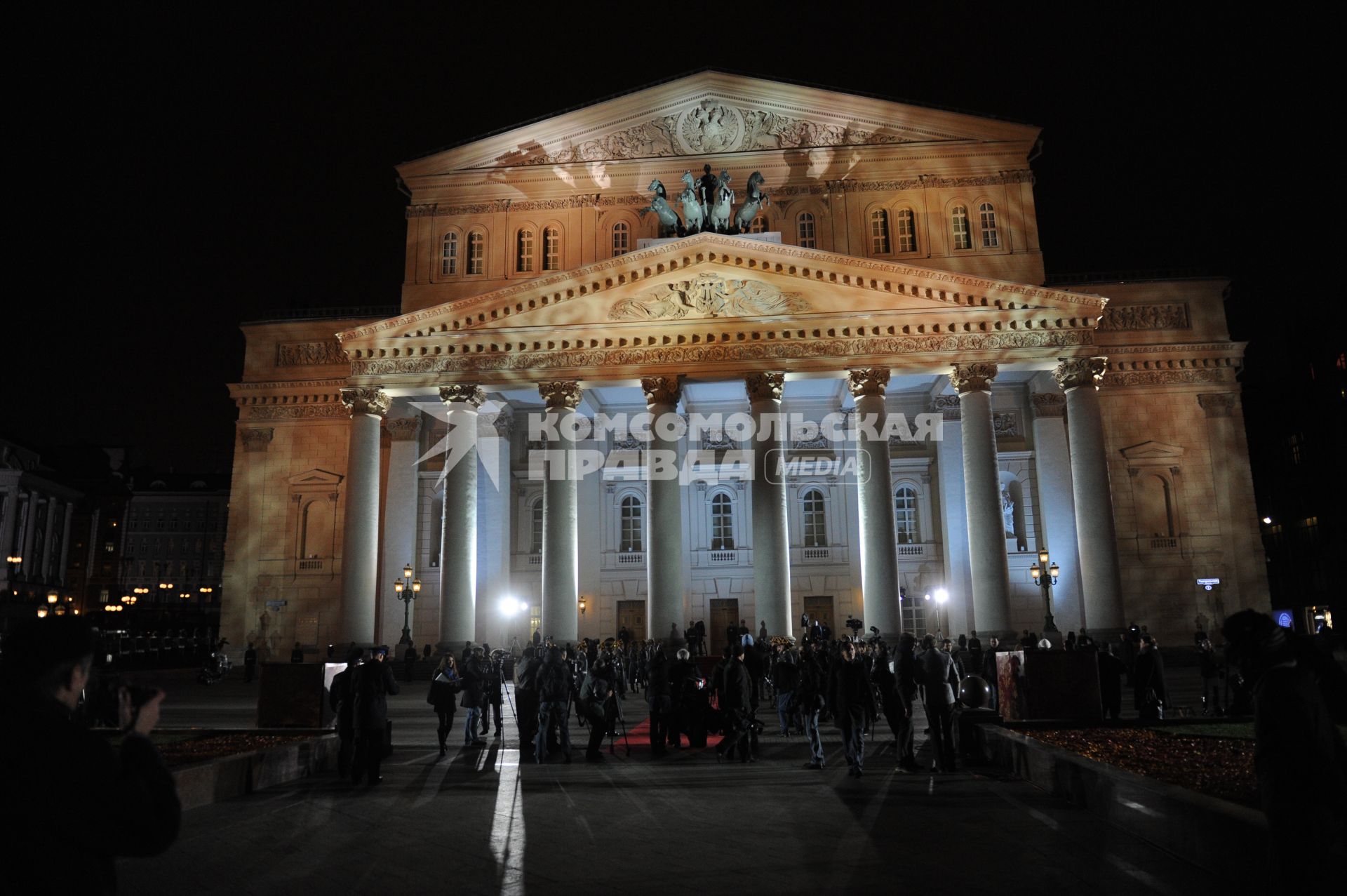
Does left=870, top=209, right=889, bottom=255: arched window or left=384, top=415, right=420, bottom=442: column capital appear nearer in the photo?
left=870, top=209, right=889, bottom=255: arched window

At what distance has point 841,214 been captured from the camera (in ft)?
127

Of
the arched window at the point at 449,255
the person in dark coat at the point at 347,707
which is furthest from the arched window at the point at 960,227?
the person in dark coat at the point at 347,707

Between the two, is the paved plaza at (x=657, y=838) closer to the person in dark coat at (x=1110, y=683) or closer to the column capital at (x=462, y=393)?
the person in dark coat at (x=1110, y=683)

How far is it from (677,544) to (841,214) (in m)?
16.1

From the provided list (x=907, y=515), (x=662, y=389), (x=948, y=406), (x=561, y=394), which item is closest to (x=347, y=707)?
(x=662, y=389)

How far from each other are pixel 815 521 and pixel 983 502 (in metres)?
11.1

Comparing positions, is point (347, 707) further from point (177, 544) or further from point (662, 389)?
point (177, 544)

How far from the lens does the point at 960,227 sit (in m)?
38.7

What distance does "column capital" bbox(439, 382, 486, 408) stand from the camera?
Answer: 33344 millimetres

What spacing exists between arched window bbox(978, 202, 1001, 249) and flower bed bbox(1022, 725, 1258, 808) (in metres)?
27.2

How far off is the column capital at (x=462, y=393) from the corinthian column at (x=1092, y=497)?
19.8m

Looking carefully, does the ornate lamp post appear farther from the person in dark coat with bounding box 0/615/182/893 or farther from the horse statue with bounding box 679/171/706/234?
the person in dark coat with bounding box 0/615/182/893

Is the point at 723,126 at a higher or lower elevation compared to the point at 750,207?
higher

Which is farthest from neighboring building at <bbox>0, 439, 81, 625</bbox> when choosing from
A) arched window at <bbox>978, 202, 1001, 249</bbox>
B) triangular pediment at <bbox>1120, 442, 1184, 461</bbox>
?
triangular pediment at <bbox>1120, 442, 1184, 461</bbox>
